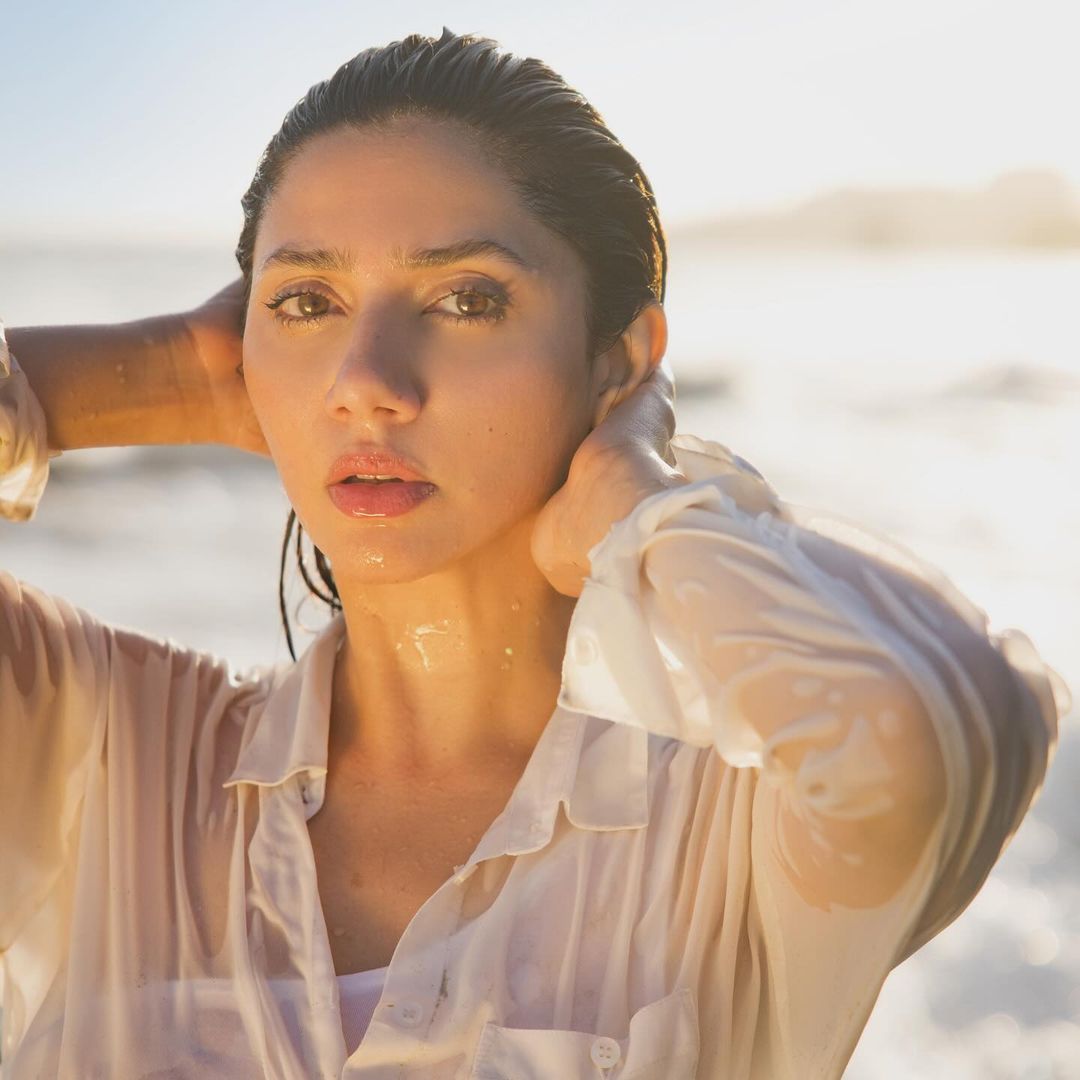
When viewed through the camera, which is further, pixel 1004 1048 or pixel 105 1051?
pixel 1004 1048

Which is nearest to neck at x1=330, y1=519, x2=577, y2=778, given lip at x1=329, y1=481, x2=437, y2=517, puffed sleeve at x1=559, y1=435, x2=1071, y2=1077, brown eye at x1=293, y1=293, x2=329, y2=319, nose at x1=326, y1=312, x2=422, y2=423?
lip at x1=329, y1=481, x2=437, y2=517

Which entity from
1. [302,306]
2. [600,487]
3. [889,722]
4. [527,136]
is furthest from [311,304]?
[889,722]

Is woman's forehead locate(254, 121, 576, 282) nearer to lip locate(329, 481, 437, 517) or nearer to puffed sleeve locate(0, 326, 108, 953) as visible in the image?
lip locate(329, 481, 437, 517)

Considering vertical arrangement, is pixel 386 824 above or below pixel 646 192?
below

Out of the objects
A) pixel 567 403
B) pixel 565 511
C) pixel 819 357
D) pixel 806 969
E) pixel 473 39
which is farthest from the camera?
pixel 819 357

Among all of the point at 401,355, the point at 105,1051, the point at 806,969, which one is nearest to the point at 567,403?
the point at 401,355

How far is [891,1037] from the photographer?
4078 mm

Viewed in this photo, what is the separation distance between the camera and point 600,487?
199 cm

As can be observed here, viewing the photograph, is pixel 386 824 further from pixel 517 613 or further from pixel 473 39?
pixel 473 39

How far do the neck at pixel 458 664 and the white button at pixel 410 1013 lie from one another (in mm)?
450

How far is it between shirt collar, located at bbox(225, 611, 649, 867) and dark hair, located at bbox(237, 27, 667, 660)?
0.63m

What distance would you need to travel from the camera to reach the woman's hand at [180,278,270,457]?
2527 mm

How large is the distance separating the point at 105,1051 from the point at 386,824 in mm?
→ 518

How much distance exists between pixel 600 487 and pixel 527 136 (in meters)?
0.69
